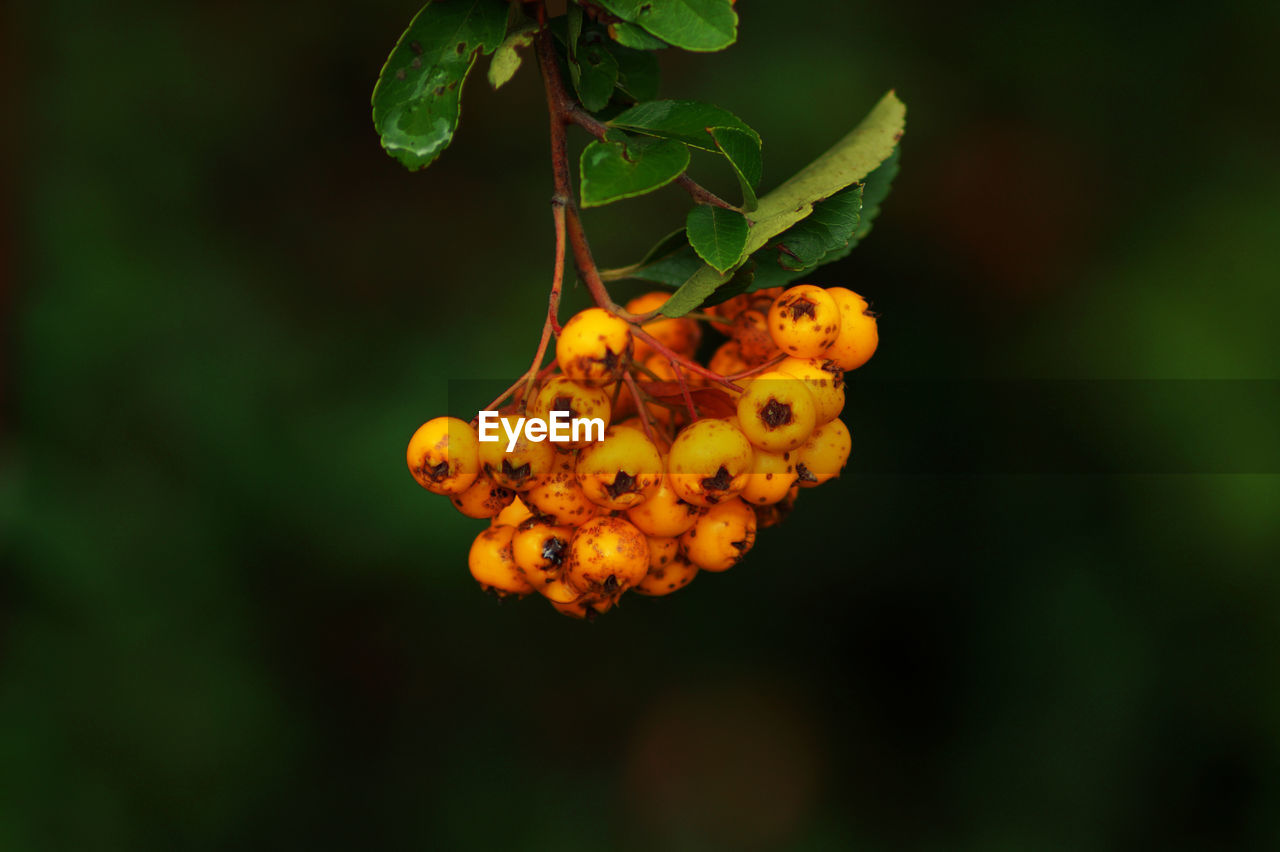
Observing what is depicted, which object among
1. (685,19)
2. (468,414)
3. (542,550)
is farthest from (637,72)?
(468,414)

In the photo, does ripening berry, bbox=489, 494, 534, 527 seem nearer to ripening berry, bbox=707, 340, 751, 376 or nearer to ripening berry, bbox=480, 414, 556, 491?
ripening berry, bbox=480, 414, 556, 491

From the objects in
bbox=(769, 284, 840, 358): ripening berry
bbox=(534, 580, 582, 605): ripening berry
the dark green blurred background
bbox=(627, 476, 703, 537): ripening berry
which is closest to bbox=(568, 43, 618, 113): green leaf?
bbox=(769, 284, 840, 358): ripening berry

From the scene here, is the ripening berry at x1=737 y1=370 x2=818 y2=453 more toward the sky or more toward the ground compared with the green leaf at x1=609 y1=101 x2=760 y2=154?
more toward the ground

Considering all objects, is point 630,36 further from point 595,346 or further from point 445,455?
point 445,455

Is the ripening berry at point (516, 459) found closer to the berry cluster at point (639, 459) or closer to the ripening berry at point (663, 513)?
the berry cluster at point (639, 459)

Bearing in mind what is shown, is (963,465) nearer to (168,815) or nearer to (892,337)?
(892,337)

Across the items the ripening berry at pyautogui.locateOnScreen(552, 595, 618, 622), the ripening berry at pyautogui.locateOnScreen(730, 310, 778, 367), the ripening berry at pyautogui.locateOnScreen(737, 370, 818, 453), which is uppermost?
the ripening berry at pyautogui.locateOnScreen(730, 310, 778, 367)

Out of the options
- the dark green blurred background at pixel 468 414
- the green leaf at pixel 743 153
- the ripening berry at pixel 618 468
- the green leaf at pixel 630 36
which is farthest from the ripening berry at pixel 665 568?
the dark green blurred background at pixel 468 414
